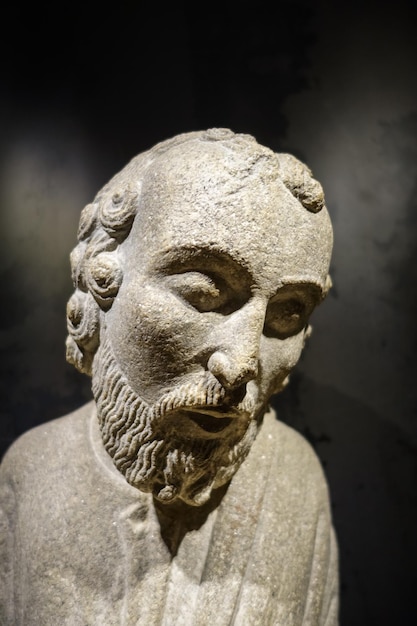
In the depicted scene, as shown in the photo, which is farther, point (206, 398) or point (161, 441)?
point (161, 441)

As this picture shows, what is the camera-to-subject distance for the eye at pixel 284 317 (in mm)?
1404

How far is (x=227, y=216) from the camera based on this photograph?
4.19 feet

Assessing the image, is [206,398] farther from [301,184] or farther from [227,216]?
[301,184]

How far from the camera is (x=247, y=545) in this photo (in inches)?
62.7

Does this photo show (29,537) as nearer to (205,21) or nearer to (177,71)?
(177,71)

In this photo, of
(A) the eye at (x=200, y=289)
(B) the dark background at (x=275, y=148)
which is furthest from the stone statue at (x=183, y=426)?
(B) the dark background at (x=275, y=148)

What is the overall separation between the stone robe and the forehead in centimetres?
63

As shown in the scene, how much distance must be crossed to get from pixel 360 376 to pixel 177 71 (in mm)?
1387

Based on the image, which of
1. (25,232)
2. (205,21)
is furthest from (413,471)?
(205,21)

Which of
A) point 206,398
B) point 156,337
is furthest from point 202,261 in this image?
point 206,398

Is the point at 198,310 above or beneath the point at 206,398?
above

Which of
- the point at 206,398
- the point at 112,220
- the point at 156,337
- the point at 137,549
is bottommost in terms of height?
the point at 137,549

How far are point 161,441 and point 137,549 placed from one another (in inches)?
13.6

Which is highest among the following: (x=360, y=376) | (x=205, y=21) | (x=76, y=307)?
(x=205, y=21)
